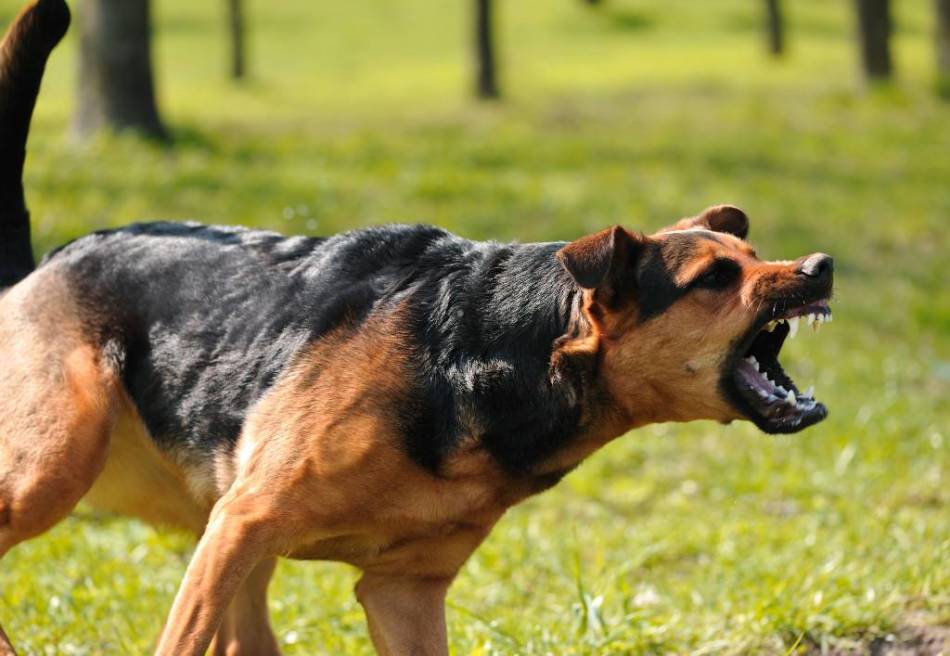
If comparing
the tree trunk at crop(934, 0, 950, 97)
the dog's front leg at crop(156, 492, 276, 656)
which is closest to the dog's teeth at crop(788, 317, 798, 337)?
the dog's front leg at crop(156, 492, 276, 656)

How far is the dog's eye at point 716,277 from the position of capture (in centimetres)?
439

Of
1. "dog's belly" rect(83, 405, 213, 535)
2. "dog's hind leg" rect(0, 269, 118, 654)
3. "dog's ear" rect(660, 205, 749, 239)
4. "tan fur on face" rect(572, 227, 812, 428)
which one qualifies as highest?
"dog's ear" rect(660, 205, 749, 239)

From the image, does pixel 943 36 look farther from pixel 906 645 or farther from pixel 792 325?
pixel 792 325

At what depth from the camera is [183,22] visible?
39.8 metres

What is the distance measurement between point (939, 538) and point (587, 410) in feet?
9.14

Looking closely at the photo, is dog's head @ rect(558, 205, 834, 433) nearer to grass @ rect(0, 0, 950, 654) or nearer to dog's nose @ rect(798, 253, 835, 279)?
dog's nose @ rect(798, 253, 835, 279)

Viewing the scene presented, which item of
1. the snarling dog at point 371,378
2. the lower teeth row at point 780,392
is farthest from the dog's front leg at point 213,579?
the lower teeth row at point 780,392

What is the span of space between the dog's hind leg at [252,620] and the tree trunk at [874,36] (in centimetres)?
1739

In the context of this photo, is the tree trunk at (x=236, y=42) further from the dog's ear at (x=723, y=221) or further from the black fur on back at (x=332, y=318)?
the dog's ear at (x=723, y=221)

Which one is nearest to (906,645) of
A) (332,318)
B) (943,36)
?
(332,318)

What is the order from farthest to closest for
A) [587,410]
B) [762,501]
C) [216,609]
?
[762,501]
[587,410]
[216,609]

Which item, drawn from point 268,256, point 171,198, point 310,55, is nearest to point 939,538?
point 268,256

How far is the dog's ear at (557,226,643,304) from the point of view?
4.22 m

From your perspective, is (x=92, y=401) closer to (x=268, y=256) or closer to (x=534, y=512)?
(x=268, y=256)
